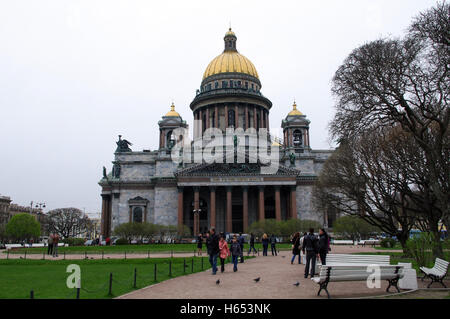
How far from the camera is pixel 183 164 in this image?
70.8 meters

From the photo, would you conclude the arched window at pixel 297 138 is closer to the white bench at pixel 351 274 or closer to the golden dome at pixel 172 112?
the golden dome at pixel 172 112

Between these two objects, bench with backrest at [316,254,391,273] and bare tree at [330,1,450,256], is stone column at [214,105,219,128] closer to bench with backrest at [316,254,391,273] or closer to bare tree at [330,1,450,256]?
bare tree at [330,1,450,256]

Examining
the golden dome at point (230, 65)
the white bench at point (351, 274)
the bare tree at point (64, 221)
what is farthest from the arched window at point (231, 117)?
the white bench at point (351, 274)

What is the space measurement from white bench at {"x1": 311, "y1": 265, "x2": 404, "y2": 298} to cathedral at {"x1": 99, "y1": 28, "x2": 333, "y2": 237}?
4821 centimetres

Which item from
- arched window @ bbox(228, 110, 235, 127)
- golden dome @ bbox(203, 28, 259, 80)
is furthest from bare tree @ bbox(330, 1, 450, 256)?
golden dome @ bbox(203, 28, 259, 80)

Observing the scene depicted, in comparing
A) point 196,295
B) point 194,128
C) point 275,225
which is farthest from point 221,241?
point 194,128

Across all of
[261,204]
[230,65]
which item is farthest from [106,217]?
[230,65]

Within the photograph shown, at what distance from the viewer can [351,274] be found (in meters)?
12.1

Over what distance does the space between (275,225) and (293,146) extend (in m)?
21.6

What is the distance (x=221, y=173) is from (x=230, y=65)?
2860 centimetres

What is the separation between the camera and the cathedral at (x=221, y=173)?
6412cm

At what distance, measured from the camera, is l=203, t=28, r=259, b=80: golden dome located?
272 ft

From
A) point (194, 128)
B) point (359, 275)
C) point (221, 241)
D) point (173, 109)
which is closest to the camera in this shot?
point (359, 275)
